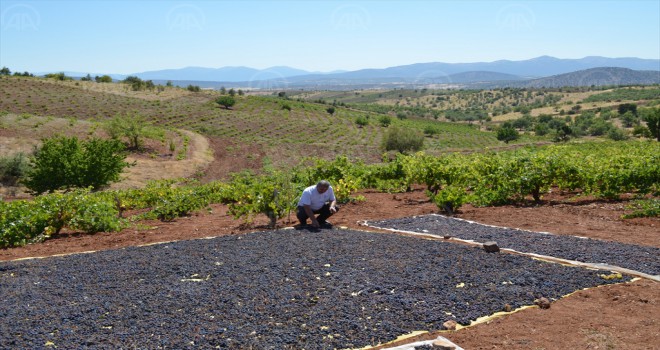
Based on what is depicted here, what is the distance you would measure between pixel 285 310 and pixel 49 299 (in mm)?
2661

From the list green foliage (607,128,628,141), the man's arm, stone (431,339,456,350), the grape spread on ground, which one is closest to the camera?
stone (431,339,456,350)

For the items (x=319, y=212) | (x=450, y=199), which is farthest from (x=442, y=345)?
(x=450, y=199)

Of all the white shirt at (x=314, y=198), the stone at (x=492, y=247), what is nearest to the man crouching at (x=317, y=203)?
the white shirt at (x=314, y=198)

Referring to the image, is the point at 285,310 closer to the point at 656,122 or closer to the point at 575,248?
the point at 575,248

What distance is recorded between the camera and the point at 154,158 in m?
34.7

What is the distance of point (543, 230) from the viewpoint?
8633 mm

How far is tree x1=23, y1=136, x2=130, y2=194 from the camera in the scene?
19125 mm

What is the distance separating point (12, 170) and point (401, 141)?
29.6 m

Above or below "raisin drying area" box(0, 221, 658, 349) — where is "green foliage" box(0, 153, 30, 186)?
below

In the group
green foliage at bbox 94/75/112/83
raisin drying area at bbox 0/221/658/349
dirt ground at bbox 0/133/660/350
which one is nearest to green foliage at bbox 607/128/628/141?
dirt ground at bbox 0/133/660/350

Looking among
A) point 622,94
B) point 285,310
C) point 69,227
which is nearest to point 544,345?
point 285,310

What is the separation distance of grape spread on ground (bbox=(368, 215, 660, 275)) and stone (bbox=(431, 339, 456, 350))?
127 inches

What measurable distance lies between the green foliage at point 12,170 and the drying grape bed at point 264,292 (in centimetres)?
1992

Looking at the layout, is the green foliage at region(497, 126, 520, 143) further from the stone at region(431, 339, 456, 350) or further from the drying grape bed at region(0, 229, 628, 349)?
the stone at region(431, 339, 456, 350)
